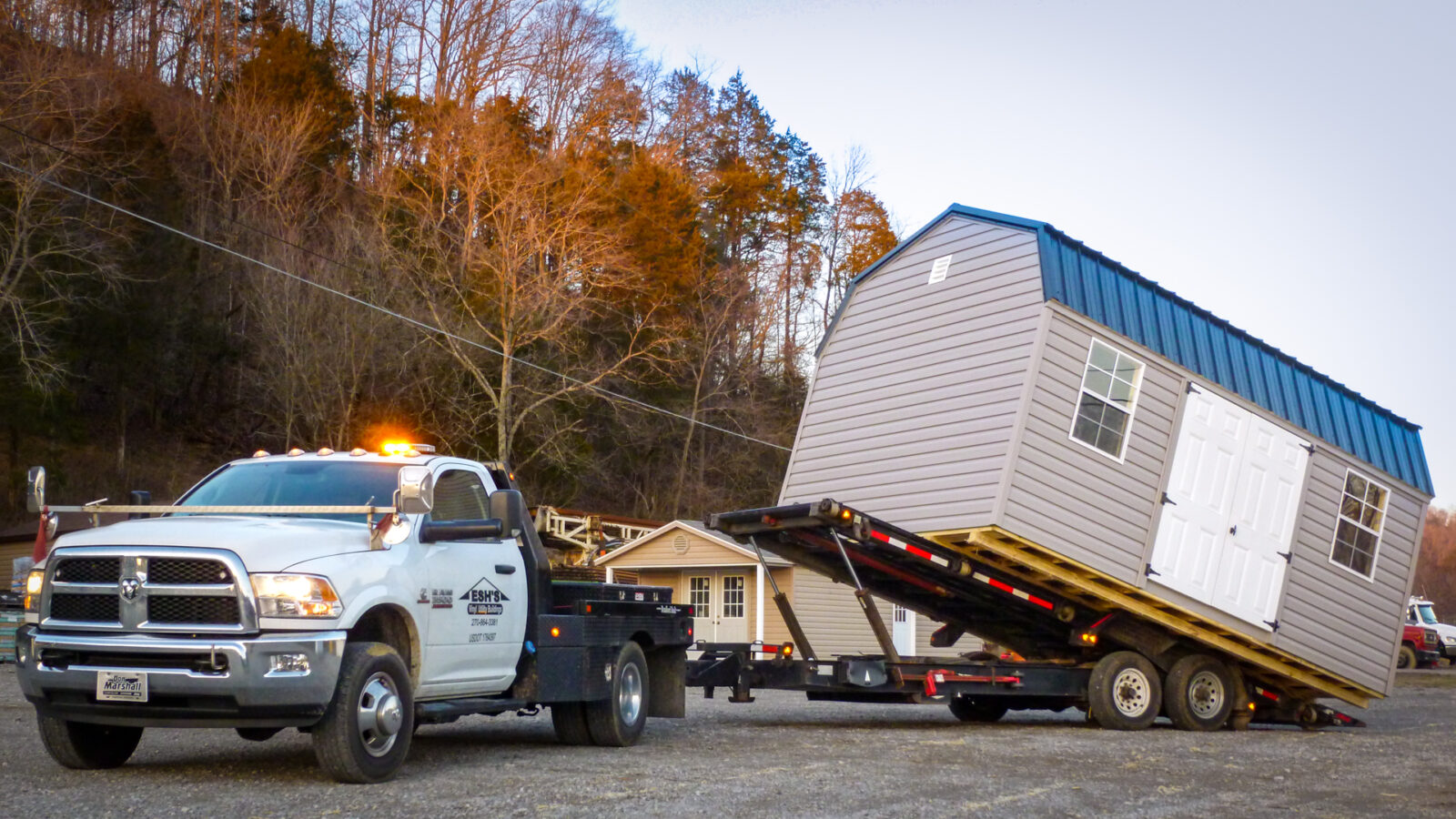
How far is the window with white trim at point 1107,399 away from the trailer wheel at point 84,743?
8.60 m

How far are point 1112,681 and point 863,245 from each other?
120 ft

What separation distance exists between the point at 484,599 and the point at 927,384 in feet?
19.8

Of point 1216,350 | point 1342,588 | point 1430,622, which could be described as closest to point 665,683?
point 1216,350

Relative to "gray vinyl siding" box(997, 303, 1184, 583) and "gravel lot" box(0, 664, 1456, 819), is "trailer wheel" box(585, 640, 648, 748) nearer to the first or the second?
"gravel lot" box(0, 664, 1456, 819)

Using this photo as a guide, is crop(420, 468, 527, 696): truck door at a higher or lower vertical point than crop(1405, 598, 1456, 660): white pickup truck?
lower

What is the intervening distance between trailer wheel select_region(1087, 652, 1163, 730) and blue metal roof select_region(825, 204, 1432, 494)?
3016 mm

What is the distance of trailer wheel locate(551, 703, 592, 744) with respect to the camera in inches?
401

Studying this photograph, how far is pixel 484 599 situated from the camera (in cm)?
872

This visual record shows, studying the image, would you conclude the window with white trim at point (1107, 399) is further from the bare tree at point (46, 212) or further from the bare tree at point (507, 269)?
the bare tree at point (46, 212)

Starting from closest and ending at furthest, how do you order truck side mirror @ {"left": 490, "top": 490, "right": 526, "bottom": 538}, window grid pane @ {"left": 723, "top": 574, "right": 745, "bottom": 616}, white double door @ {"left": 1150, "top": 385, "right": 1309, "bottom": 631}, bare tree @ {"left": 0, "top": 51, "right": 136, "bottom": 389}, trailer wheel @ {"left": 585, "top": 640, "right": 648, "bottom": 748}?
truck side mirror @ {"left": 490, "top": 490, "right": 526, "bottom": 538}, trailer wheel @ {"left": 585, "top": 640, "right": 648, "bottom": 748}, white double door @ {"left": 1150, "top": 385, "right": 1309, "bottom": 631}, bare tree @ {"left": 0, "top": 51, "right": 136, "bottom": 389}, window grid pane @ {"left": 723, "top": 574, "right": 745, "bottom": 616}

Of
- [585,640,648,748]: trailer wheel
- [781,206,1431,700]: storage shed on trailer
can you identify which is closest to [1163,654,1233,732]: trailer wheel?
[781,206,1431,700]: storage shed on trailer

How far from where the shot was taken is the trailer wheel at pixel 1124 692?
13.6m

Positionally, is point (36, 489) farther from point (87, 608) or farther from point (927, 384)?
point (927, 384)

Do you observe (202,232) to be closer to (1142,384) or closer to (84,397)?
(84,397)
